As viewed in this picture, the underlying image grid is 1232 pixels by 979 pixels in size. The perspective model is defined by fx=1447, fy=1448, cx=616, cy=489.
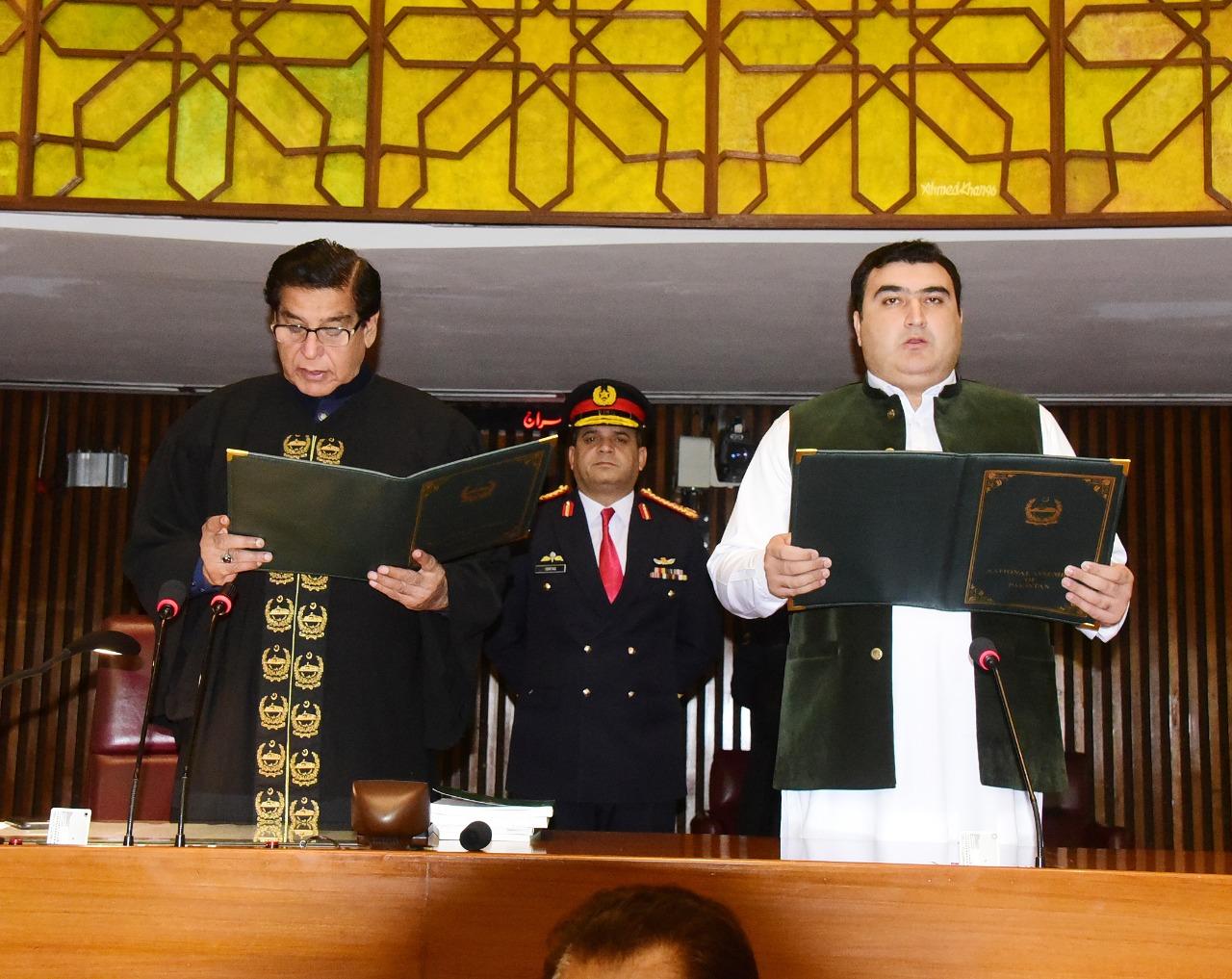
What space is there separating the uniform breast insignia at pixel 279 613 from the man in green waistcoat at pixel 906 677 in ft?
2.62

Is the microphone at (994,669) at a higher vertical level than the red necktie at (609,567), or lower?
lower

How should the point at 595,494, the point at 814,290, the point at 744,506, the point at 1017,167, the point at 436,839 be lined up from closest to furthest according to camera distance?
the point at 436,839 < the point at 744,506 < the point at 595,494 < the point at 1017,167 < the point at 814,290

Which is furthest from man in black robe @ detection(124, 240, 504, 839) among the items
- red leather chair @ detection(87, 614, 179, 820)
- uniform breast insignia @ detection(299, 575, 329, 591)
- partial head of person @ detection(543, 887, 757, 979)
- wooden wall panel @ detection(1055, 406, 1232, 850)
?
wooden wall panel @ detection(1055, 406, 1232, 850)

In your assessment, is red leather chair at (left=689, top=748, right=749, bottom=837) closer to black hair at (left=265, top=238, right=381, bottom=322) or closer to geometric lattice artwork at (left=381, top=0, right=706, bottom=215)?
geometric lattice artwork at (left=381, top=0, right=706, bottom=215)

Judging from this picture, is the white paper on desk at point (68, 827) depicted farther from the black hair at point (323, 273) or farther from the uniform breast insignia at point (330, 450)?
the black hair at point (323, 273)

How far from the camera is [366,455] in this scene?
288cm

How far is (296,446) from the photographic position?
2.86m

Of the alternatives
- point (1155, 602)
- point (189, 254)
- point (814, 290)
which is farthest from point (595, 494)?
point (1155, 602)

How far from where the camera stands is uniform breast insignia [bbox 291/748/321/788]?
264cm

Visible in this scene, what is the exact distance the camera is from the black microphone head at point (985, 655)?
220cm

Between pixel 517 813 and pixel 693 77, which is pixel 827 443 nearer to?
pixel 517 813

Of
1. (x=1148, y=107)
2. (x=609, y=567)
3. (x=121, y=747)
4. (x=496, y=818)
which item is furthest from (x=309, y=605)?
(x=1148, y=107)

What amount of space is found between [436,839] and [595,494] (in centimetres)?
250

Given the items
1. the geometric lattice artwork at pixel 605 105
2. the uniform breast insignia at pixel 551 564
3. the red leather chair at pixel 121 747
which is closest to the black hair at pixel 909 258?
the uniform breast insignia at pixel 551 564
